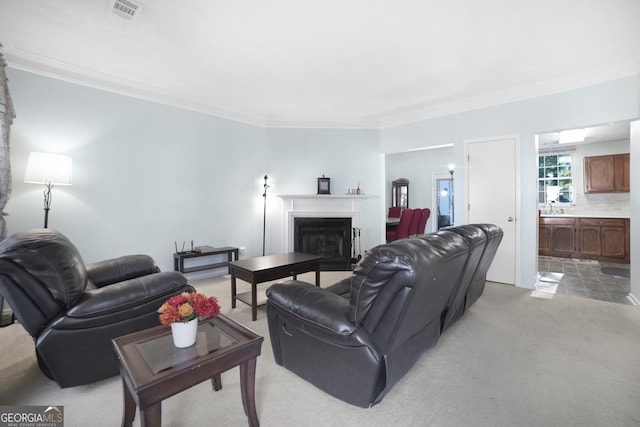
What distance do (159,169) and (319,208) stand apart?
2549 millimetres

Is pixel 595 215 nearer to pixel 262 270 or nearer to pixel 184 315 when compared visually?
pixel 262 270

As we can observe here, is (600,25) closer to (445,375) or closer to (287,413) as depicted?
(445,375)

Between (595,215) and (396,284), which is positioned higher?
(595,215)

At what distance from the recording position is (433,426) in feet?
5.01

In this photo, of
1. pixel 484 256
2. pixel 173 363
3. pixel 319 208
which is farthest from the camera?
pixel 319 208

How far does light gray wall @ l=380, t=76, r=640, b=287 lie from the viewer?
3373mm

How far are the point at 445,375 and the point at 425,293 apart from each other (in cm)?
83

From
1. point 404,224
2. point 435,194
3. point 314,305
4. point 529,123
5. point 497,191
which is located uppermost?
point 529,123

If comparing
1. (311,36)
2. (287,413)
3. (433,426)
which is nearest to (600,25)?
(311,36)

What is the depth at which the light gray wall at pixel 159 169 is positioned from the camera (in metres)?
3.20

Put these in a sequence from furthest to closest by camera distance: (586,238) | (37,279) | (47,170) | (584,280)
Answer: (586,238)
(584,280)
(47,170)
(37,279)

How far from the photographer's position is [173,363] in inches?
50.2

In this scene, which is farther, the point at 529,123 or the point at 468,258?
the point at 529,123

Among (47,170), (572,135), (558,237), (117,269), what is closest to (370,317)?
(117,269)
